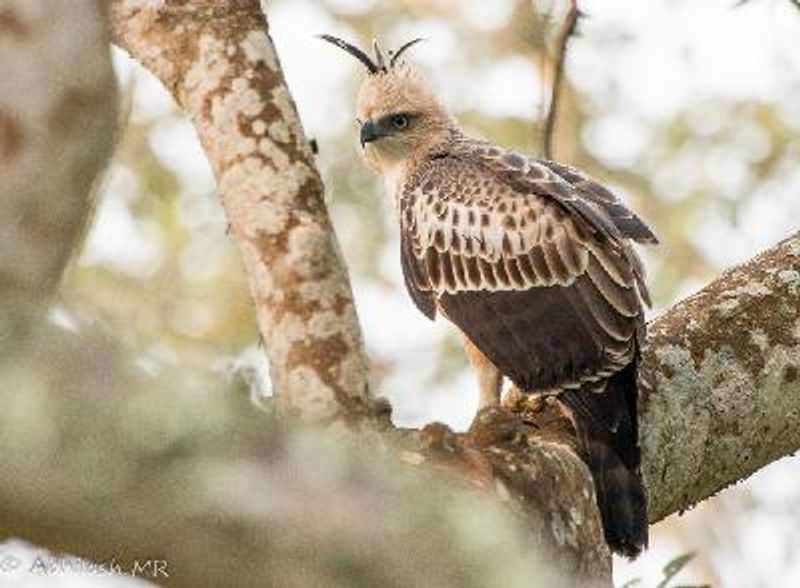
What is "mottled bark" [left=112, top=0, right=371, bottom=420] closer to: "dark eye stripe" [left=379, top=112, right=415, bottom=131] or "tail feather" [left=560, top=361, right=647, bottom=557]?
"tail feather" [left=560, top=361, right=647, bottom=557]

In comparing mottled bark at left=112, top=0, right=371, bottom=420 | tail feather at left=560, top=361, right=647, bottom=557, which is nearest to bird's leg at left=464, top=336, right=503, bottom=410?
tail feather at left=560, top=361, right=647, bottom=557

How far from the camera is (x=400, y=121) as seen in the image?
7625 mm

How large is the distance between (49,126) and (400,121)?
16.5 feet

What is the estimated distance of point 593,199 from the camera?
259 inches

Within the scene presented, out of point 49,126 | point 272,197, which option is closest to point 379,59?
point 272,197

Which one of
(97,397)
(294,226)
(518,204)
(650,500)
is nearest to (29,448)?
(97,397)

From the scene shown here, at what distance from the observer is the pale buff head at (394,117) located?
7.59 meters

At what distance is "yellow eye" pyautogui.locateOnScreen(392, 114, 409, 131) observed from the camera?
299 inches

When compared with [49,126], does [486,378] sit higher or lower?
higher

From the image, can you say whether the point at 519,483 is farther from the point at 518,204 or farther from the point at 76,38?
the point at 518,204

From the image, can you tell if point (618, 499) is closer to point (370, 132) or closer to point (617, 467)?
point (617, 467)

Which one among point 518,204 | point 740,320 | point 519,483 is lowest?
point 519,483

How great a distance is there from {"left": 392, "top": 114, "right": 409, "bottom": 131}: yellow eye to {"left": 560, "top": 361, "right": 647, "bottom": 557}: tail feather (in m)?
2.31

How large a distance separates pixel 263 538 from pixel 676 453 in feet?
11.5
